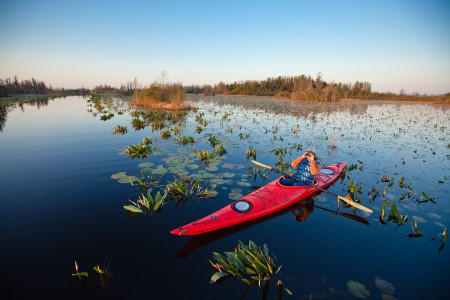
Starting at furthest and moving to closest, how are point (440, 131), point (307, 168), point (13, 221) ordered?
point (440, 131), point (307, 168), point (13, 221)

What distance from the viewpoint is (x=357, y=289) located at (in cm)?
311

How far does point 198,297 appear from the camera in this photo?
2947 millimetres

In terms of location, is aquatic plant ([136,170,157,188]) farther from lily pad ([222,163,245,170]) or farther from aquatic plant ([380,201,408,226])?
aquatic plant ([380,201,408,226])

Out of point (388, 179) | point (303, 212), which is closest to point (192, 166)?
point (303, 212)

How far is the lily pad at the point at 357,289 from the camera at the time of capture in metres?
3.02

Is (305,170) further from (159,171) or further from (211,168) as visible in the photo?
(159,171)

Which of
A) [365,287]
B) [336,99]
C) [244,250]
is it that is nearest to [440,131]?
[365,287]

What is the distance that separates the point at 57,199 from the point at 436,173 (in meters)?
13.5

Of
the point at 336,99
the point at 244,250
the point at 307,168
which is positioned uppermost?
the point at 336,99

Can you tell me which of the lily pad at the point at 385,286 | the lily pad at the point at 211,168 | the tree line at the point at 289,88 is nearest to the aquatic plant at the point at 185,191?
the lily pad at the point at 211,168

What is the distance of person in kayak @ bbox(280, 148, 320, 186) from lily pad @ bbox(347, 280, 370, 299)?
2695mm

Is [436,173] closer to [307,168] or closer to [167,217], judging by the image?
[307,168]

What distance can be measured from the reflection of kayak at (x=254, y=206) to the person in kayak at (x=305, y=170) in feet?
0.86

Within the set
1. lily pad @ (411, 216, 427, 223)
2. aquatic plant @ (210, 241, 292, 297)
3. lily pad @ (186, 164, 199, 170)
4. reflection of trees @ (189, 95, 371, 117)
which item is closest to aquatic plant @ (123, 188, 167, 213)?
aquatic plant @ (210, 241, 292, 297)
